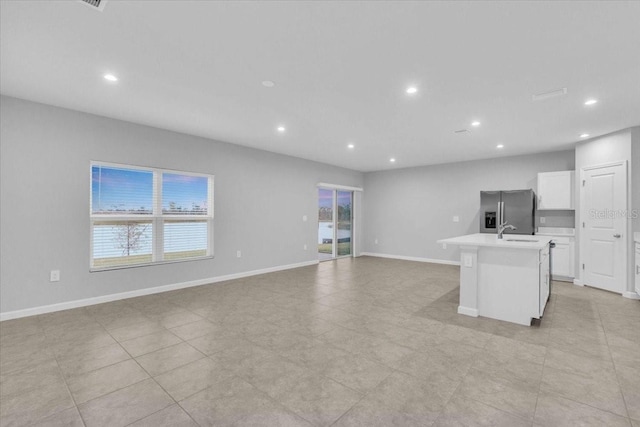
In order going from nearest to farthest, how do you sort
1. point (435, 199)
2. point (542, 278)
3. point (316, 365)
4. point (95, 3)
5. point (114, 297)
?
1. point (95, 3)
2. point (316, 365)
3. point (542, 278)
4. point (114, 297)
5. point (435, 199)

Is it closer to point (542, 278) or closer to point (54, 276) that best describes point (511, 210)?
point (542, 278)

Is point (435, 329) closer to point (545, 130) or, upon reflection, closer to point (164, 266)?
point (545, 130)

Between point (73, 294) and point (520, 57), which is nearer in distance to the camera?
point (520, 57)

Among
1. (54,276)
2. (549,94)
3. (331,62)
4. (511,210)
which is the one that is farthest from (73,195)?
(511,210)

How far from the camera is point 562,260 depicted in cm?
558

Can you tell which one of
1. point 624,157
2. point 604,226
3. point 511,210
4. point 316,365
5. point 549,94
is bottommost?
point 316,365

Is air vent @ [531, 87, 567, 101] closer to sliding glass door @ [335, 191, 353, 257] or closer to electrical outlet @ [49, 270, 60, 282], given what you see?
sliding glass door @ [335, 191, 353, 257]

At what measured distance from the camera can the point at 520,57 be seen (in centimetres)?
253

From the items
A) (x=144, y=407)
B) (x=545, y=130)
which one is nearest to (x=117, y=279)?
(x=144, y=407)

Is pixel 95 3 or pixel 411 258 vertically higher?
pixel 95 3

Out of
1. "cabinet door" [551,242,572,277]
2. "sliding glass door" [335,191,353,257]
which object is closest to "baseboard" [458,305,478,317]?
"cabinet door" [551,242,572,277]

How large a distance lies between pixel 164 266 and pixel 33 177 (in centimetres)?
198

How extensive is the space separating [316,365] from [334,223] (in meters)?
5.94

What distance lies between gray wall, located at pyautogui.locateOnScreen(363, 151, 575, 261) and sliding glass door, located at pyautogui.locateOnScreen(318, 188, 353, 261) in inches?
27.4
